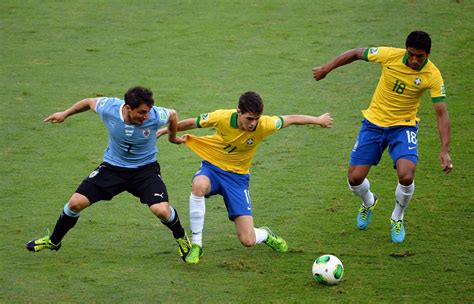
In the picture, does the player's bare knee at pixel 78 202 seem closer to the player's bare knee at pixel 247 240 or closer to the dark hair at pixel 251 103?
the player's bare knee at pixel 247 240

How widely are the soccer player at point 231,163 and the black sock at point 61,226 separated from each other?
135 centimetres

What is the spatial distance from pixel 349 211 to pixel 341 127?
3.41m

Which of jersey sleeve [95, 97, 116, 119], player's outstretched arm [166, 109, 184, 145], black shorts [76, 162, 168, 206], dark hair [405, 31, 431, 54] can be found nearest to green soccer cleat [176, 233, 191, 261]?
black shorts [76, 162, 168, 206]

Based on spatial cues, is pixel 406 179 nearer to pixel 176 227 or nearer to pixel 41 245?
pixel 176 227

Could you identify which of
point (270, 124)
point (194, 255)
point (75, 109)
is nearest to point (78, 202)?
point (75, 109)

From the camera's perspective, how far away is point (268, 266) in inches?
393

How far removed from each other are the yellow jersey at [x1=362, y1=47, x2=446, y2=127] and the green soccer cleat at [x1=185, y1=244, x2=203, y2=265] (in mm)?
2701

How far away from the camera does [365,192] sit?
11.1 metres

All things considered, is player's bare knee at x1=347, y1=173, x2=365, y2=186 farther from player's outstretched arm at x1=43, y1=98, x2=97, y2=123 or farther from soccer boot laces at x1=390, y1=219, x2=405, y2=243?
player's outstretched arm at x1=43, y1=98, x2=97, y2=123

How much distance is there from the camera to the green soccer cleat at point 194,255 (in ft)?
32.5

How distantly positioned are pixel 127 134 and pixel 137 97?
536mm

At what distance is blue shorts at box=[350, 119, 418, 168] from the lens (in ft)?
34.8

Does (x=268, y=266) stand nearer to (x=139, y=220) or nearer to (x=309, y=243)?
(x=309, y=243)

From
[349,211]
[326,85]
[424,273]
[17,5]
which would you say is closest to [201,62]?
[326,85]
